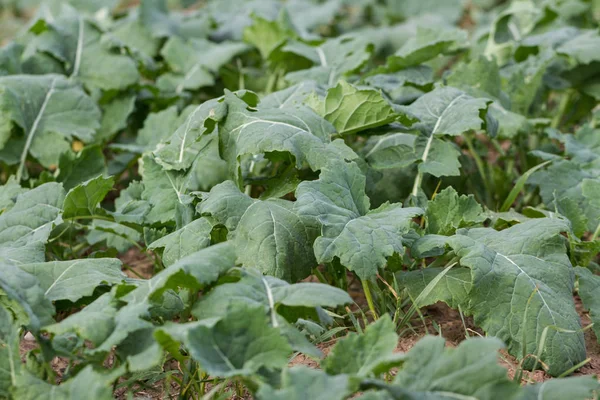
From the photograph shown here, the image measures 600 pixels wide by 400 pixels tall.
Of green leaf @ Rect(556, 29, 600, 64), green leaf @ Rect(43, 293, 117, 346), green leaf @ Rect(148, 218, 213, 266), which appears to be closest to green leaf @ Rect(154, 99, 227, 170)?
green leaf @ Rect(148, 218, 213, 266)

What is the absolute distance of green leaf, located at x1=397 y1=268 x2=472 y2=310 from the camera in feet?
8.29

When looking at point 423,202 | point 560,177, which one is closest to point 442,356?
point 423,202

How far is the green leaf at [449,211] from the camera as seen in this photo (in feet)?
8.99

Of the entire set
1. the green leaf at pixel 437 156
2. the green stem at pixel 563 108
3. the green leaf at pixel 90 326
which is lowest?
the green stem at pixel 563 108

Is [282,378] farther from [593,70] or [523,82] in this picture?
[593,70]

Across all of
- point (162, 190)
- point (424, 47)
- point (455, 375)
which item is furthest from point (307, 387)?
point (424, 47)

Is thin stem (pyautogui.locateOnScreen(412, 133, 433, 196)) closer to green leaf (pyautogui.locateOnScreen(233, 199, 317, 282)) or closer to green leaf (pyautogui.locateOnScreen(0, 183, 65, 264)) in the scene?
green leaf (pyautogui.locateOnScreen(233, 199, 317, 282))

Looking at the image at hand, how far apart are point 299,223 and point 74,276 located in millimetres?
764

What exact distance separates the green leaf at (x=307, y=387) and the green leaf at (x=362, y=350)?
184mm

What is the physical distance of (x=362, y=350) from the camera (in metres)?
2.03

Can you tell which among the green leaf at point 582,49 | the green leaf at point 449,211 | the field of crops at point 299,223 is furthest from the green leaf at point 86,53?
the green leaf at point 582,49

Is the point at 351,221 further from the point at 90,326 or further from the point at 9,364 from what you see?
the point at 9,364

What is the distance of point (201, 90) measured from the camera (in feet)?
15.0

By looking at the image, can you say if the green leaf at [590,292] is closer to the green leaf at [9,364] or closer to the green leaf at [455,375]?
the green leaf at [455,375]
